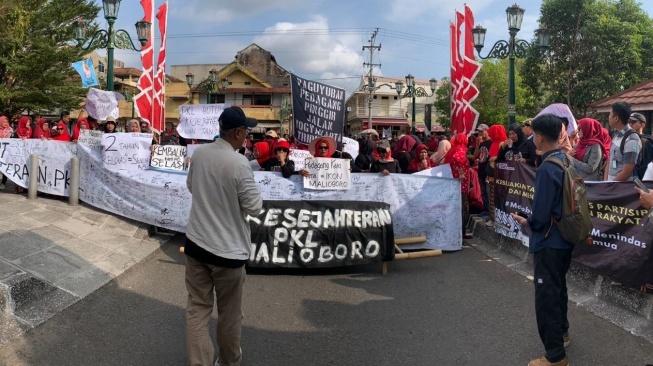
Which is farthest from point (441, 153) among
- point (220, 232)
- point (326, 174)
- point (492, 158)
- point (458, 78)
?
point (220, 232)

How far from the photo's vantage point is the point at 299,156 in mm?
8695

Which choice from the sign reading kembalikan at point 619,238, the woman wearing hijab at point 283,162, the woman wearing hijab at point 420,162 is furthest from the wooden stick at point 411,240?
the sign reading kembalikan at point 619,238

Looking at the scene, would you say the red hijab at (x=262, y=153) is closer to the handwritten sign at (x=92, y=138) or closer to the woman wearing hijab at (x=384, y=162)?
the woman wearing hijab at (x=384, y=162)

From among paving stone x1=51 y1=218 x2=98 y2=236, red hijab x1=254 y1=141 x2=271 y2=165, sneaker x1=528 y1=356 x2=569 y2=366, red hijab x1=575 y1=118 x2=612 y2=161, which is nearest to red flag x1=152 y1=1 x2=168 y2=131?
red hijab x1=254 y1=141 x2=271 y2=165

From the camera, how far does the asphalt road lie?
170 inches

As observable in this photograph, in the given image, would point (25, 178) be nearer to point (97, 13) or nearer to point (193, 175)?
point (193, 175)

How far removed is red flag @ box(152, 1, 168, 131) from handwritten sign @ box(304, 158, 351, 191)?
20.3 ft

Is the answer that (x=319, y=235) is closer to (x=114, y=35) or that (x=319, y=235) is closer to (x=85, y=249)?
(x=85, y=249)

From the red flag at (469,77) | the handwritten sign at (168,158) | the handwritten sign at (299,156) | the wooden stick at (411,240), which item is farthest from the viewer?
the red flag at (469,77)

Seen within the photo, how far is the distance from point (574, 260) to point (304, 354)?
3585mm

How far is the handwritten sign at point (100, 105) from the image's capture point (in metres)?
10.4

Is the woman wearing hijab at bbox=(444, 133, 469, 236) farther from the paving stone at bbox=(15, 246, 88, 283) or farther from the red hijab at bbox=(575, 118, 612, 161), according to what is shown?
the paving stone at bbox=(15, 246, 88, 283)

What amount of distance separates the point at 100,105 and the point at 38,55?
23.0 m

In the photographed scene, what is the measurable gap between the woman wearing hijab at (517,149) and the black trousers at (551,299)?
13.7ft
